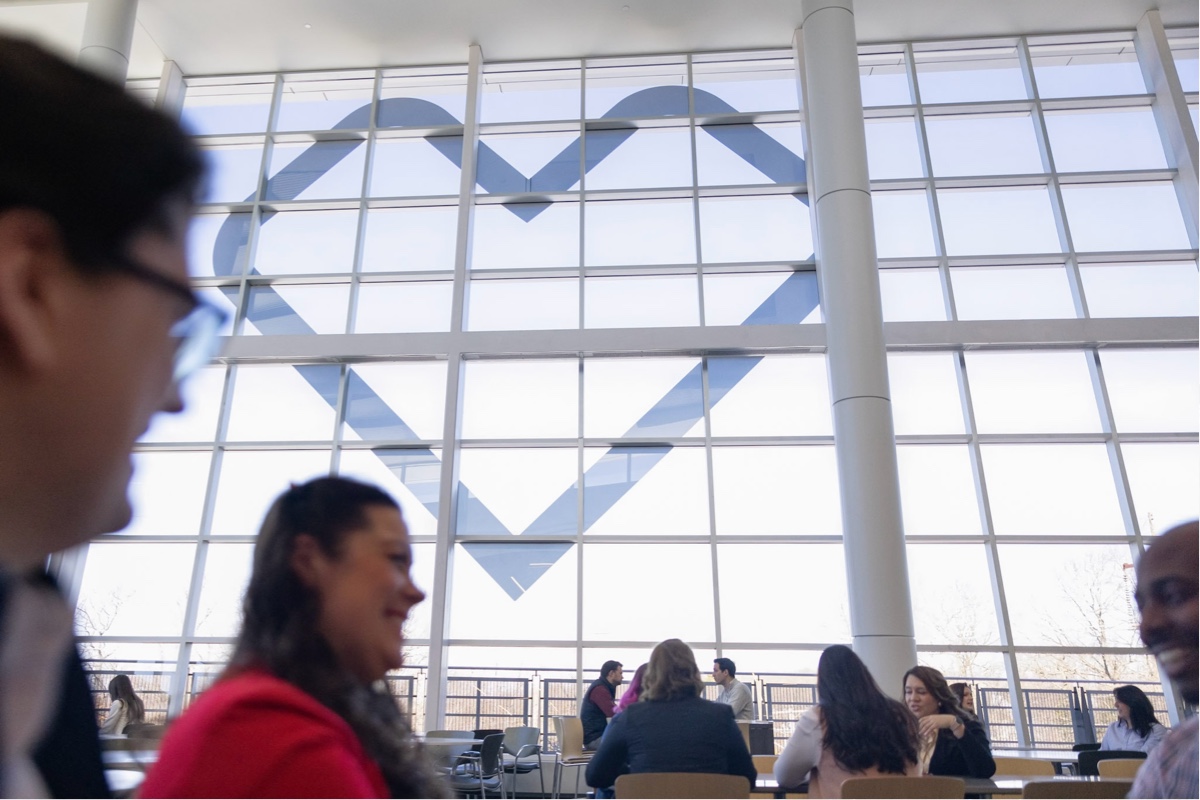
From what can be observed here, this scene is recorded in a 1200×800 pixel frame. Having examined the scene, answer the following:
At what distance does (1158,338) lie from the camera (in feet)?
31.2

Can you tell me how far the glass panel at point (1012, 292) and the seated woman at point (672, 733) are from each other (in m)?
7.63

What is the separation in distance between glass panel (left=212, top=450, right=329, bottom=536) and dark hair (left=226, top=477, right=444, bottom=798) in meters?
8.95

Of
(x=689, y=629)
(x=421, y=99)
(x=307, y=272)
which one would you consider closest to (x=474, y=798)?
(x=689, y=629)

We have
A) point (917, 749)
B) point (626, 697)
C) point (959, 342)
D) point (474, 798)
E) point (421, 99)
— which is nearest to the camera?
point (917, 749)

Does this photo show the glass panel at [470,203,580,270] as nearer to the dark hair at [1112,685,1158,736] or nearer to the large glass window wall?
the large glass window wall

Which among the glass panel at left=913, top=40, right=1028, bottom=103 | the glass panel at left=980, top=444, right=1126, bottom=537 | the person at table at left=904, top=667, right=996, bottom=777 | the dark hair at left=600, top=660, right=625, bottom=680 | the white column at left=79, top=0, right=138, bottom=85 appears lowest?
the person at table at left=904, top=667, right=996, bottom=777

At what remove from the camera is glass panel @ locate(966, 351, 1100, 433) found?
9.52 meters

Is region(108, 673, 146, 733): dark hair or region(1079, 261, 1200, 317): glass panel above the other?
region(1079, 261, 1200, 317): glass panel

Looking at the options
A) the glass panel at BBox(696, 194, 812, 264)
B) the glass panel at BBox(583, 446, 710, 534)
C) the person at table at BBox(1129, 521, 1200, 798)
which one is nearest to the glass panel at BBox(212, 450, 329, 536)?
the glass panel at BBox(583, 446, 710, 534)

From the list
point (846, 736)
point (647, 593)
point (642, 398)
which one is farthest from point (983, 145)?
point (846, 736)

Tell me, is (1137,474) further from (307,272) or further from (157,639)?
(157,639)

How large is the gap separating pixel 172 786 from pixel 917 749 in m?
3.34

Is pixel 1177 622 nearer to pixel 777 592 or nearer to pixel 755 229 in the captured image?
pixel 777 592

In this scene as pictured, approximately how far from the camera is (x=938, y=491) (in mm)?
9344
